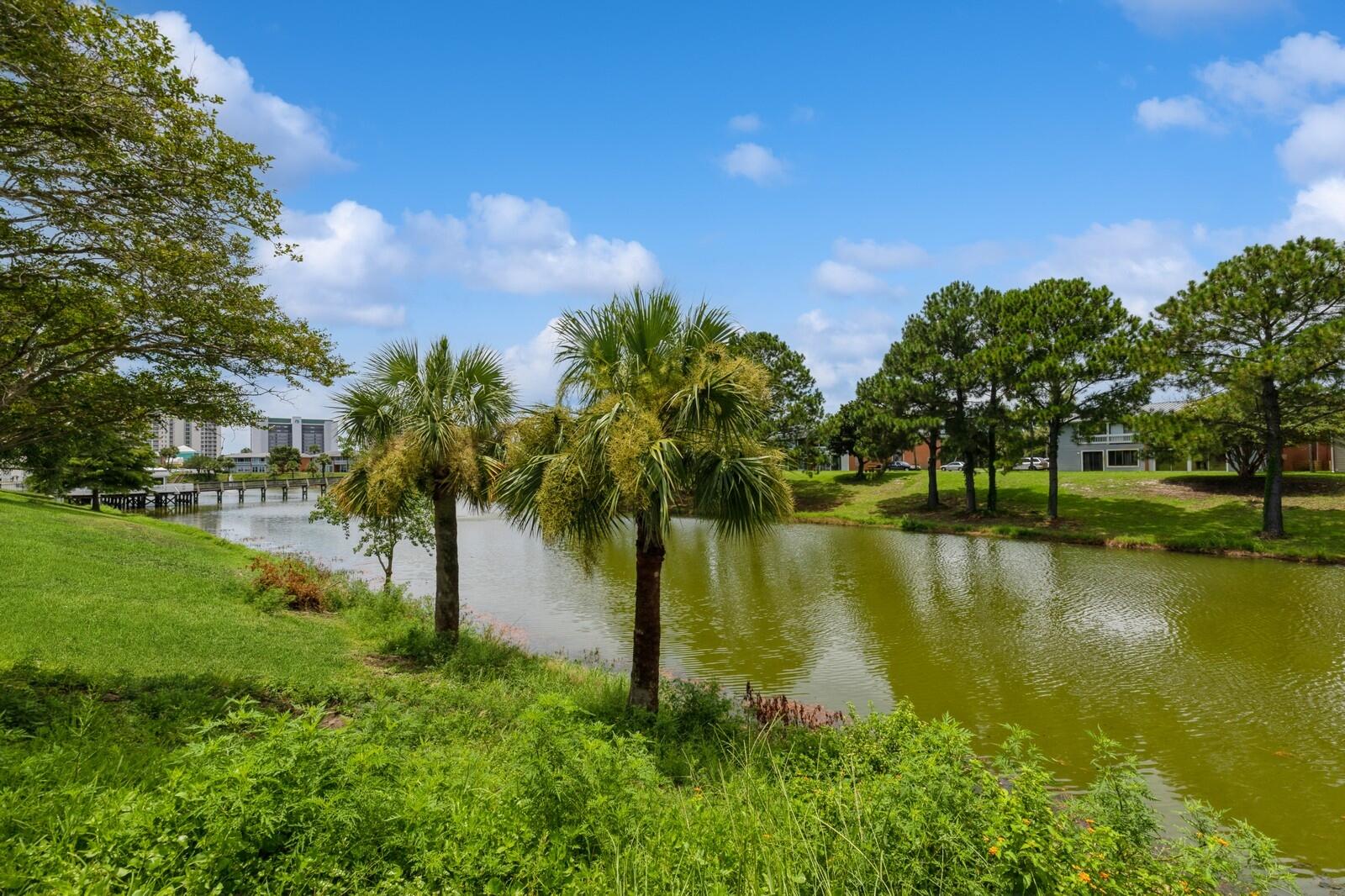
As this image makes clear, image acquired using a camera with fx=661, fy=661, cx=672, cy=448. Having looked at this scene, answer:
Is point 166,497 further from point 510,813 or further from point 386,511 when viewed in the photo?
point 510,813

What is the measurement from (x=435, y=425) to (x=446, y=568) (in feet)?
9.16

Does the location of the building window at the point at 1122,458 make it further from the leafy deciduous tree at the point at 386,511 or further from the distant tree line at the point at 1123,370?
the leafy deciduous tree at the point at 386,511

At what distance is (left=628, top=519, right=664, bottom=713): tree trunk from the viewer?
8734 millimetres

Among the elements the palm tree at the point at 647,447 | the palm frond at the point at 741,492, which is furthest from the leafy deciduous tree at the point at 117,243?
the palm frond at the point at 741,492

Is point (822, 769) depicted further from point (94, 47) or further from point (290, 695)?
point (94, 47)

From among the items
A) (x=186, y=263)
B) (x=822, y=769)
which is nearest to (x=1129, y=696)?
(x=822, y=769)

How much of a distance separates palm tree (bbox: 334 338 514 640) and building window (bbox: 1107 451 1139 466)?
6033 cm

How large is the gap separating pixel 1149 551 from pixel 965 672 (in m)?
20.1

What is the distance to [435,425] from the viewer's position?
37.8 feet

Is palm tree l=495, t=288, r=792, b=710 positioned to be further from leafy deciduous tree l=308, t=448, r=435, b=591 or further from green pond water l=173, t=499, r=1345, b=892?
green pond water l=173, t=499, r=1345, b=892

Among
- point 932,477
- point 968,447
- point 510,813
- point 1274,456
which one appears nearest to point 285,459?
point 932,477

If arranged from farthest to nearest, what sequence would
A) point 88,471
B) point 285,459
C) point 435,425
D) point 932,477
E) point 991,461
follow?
point 285,459
point 932,477
point 991,461
point 88,471
point 435,425

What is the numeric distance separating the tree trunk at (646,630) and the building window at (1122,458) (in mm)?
60619

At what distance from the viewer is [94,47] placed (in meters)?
5.57
